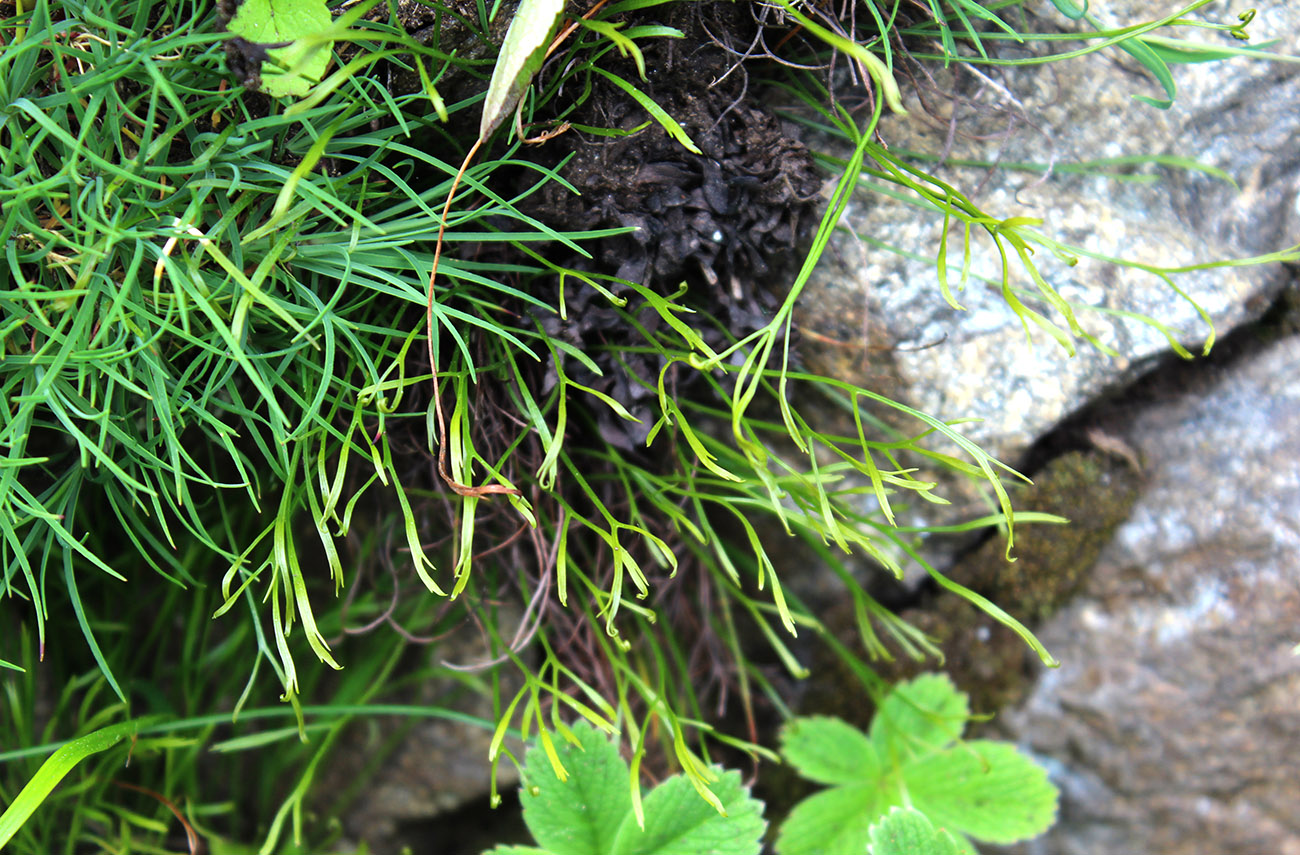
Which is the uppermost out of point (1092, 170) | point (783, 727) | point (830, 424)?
point (1092, 170)

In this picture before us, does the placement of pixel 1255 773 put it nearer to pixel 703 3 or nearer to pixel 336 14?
pixel 703 3

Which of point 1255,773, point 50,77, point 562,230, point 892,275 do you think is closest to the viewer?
point 50,77

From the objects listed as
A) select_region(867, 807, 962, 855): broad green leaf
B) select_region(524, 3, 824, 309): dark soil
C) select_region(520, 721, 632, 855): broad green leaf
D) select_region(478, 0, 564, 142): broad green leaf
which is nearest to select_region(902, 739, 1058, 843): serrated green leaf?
select_region(867, 807, 962, 855): broad green leaf

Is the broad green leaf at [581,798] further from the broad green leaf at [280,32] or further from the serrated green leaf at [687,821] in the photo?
the broad green leaf at [280,32]

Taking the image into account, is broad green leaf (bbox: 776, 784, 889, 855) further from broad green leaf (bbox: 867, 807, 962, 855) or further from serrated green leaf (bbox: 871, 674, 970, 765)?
broad green leaf (bbox: 867, 807, 962, 855)

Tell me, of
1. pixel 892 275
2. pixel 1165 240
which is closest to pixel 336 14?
pixel 892 275

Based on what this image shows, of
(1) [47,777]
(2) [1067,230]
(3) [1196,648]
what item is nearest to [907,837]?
(3) [1196,648]

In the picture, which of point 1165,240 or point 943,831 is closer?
point 943,831
